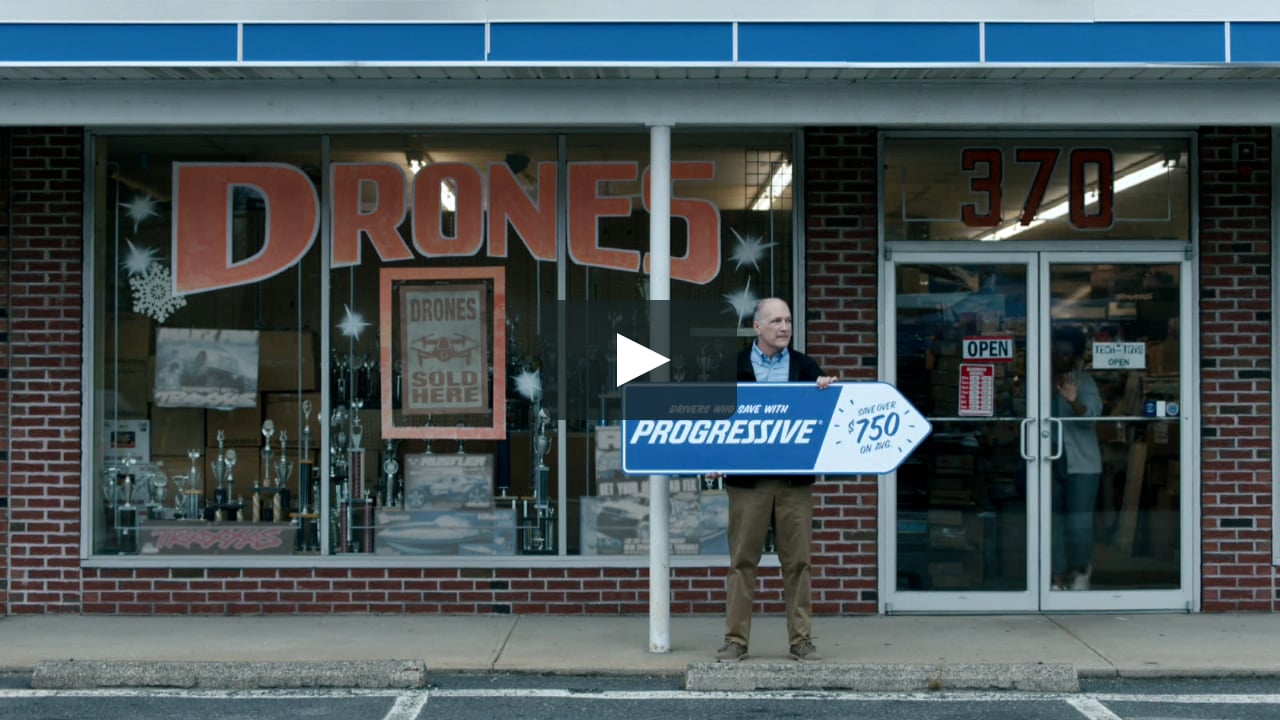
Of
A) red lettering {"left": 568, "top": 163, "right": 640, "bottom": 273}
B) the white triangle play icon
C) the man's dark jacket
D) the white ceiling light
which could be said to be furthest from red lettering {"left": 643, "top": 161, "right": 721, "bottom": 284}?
the man's dark jacket

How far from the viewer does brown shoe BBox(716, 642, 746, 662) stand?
7367 millimetres

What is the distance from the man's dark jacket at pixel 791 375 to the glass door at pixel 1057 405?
1543 mm

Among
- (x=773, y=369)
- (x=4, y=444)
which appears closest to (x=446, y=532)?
(x=773, y=369)

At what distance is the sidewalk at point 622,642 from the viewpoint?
736 cm

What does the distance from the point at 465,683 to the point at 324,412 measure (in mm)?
2459

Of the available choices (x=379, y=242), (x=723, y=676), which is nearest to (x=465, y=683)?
(x=723, y=676)

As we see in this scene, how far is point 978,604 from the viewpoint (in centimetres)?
877

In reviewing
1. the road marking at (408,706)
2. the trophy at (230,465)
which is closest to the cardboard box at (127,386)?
the trophy at (230,465)

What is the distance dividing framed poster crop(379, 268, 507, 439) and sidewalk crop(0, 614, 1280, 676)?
1.24m

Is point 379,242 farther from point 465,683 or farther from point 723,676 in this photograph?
point 723,676

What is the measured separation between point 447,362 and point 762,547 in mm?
2655

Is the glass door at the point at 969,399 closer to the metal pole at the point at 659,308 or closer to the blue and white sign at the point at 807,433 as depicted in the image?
the blue and white sign at the point at 807,433

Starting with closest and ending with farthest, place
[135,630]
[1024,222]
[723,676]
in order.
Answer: [723,676]
[135,630]
[1024,222]

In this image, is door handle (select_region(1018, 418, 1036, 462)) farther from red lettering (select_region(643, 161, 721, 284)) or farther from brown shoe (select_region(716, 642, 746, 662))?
brown shoe (select_region(716, 642, 746, 662))
